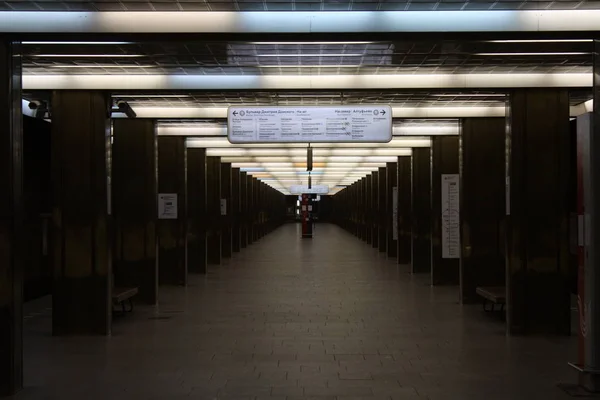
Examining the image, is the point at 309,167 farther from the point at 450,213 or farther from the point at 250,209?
the point at 250,209

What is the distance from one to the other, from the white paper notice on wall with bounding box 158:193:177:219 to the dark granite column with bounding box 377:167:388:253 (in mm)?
13795

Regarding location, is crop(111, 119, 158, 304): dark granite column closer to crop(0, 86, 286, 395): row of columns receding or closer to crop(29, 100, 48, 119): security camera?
crop(0, 86, 286, 395): row of columns receding

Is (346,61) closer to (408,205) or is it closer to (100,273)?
(100,273)

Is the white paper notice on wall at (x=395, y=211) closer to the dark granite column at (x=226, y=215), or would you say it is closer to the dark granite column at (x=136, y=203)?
the dark granite column at (x=226, y=215)

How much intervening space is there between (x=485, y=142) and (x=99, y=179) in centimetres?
712

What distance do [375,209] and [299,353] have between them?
24.9 meters

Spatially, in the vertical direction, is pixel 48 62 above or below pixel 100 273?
above

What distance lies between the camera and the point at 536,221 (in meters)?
10.8

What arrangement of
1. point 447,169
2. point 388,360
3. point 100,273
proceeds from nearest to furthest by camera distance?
point 388,360
point 100,273
point 447,169

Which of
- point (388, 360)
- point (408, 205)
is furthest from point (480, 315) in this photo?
point (408, 205)

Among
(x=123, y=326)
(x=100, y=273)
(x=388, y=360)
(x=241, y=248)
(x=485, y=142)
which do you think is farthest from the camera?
(x=241, y=248)

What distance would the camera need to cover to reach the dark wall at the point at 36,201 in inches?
628

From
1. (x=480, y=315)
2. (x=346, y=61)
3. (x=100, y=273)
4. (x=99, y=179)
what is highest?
(x=346, y=61)

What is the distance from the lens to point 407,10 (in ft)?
24.6
